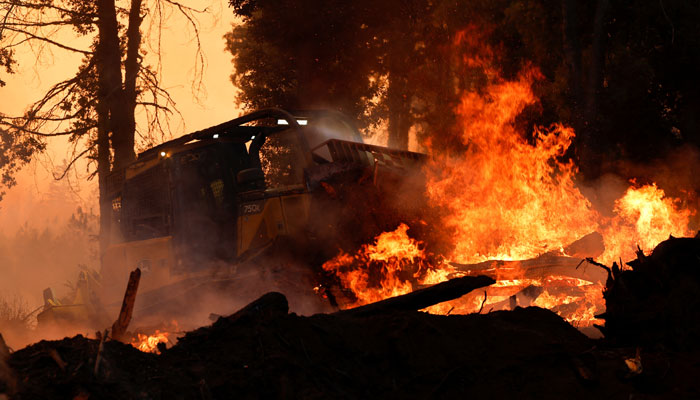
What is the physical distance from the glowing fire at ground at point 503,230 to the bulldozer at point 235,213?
20.0 inches

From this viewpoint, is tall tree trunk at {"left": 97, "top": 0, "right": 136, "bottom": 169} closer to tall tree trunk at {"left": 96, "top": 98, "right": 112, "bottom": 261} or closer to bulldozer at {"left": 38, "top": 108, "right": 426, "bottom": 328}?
tall tree trunk at {"left": 96, "top": 98, "right": 112, "bottom": 261}

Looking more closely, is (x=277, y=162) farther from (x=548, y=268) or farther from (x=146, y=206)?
(x=548, y=268)

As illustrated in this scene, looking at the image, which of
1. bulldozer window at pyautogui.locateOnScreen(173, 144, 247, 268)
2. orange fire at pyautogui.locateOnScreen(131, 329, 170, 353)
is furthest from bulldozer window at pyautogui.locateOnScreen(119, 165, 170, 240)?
orange fire at pyautogui.locateOnScreen(131, 329, 170, 353)

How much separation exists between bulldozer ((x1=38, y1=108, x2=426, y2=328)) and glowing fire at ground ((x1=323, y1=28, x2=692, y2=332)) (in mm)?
508

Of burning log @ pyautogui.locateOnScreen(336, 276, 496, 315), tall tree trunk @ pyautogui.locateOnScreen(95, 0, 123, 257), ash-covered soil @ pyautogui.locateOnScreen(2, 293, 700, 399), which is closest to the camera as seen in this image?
ash-covered soil @ pyautogui.locateOnScreen(2, 293, 700, 399)

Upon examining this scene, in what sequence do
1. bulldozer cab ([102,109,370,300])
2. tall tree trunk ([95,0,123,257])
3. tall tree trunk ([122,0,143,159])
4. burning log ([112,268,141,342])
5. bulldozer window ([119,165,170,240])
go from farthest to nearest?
tall tree trunk ([122,0,143,159]) < tall tree trunk ([95,0,123,257]) < bulldozer window ([119,165,170,240]) < bulldozer cab ([102,109,370,300]) < burning log ([112,268,141,342])

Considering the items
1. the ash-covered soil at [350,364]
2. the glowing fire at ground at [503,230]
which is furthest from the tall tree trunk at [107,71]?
the ash-covered soil at [350,364]

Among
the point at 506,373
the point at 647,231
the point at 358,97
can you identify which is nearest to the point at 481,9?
the point at 358,97

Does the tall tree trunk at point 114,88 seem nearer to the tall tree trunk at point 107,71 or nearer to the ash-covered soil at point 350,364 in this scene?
the tall tree trunk at point 107,71

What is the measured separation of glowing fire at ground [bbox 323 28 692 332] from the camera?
841cm

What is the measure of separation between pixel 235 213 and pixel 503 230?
517cm

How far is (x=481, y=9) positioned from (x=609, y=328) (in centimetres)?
1612

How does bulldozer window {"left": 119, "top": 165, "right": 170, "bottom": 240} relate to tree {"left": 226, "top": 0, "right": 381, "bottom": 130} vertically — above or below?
below

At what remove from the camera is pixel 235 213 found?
1048 centimetres
